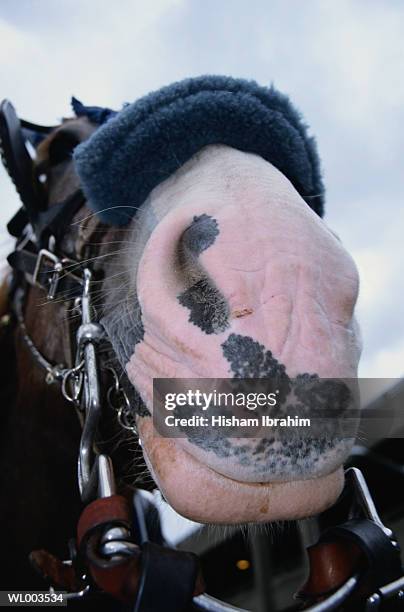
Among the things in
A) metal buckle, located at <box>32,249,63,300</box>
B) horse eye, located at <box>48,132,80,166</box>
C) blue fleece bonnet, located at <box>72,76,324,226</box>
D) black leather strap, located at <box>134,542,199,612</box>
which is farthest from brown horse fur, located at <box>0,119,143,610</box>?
black leather strap, located at <box>134,542,199,612</box>

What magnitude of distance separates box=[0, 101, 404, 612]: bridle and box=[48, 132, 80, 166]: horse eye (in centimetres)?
19

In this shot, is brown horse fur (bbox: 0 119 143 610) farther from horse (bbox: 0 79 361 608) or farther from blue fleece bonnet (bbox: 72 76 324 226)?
blue fleece bonnet (bbox: 72 76 324 226)

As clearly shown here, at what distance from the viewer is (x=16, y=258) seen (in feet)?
5.06

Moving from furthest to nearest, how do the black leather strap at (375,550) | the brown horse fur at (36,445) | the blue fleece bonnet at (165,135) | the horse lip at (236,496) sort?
the brown horse fur at (36,445) < the blue fleece bonnet at (165,135) < the black leather strap at (375,550) < the horse lip at (236,496)

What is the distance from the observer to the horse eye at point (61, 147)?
1557 millimetres

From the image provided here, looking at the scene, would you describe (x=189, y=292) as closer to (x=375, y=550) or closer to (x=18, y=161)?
(x=375, y=550)

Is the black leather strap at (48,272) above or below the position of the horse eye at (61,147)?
below

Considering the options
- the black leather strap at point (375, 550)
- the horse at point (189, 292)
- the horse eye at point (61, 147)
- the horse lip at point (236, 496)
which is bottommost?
the black leather strap at point (375, 550)

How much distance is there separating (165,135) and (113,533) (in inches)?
30.8

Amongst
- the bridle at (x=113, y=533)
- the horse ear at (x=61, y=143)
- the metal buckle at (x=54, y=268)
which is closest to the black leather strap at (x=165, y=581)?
the bridle at (x=113, y=533)

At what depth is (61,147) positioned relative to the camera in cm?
161

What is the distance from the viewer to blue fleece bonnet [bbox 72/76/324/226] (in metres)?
1.03

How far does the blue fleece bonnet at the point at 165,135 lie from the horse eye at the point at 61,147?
1.67 ft

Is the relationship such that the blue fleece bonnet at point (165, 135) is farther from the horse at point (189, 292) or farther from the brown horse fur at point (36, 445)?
the brown horse fur at point (36, 445)
